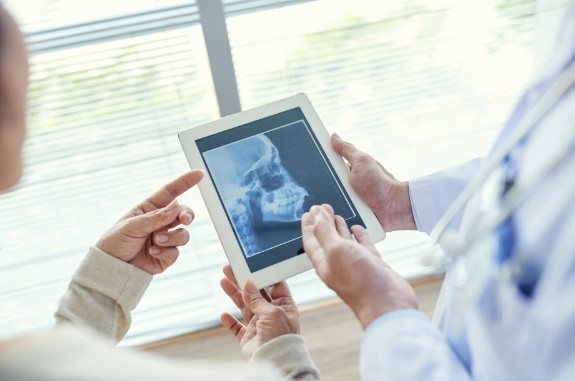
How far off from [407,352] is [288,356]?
0.22 metres

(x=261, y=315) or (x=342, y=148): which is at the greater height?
(x=342, y=148)

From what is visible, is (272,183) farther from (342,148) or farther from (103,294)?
(103,294)

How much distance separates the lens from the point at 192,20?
137 centimetres

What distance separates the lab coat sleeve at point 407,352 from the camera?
2.05ft

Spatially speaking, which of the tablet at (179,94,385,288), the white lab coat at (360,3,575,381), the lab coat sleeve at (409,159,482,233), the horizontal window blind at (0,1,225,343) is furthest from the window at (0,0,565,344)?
the white lab coat at (360,3,575,381)

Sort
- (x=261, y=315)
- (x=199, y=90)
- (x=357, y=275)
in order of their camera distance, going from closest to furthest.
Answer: (x=357, y=275) < (x=261, y=315) < (x=199, y=90)

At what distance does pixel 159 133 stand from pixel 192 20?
0.33 metres

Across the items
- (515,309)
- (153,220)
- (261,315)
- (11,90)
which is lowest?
(261,315)

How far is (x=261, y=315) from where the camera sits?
0.91 metres

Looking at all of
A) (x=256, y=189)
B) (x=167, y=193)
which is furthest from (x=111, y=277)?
(x=256, y=189)

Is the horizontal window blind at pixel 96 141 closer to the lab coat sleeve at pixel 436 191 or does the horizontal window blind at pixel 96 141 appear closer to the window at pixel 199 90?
the window at pixel 199 90

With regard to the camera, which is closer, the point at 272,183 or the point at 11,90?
the point at 11,90

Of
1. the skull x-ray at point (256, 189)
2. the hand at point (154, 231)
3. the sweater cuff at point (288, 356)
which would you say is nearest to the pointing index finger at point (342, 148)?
the skull x-ray at point (256, 189)

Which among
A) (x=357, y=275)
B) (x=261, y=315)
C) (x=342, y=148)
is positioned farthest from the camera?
(x=342, y=148)
